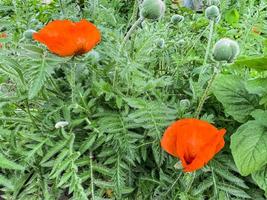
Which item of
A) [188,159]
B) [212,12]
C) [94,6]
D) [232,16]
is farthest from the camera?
[232,16]

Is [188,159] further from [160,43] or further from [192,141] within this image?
[160,43]

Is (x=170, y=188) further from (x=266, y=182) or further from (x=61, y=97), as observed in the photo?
(x=61, y=97)

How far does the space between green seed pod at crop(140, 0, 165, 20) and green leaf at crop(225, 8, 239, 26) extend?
2.93 ft

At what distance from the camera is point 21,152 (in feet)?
2.90

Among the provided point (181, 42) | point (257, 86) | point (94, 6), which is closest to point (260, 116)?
point (257, 86)

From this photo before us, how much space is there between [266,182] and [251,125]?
96mm

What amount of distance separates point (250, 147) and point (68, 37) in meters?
0.34

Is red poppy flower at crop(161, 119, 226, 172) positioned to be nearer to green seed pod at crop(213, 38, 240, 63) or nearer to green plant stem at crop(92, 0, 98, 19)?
green seed pod at crop(213, 38, 240, 63)

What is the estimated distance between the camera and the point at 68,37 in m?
0.83

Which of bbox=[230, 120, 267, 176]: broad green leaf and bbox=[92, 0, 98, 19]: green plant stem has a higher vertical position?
bbox=[92, 0, 98, 19]: green plant stem

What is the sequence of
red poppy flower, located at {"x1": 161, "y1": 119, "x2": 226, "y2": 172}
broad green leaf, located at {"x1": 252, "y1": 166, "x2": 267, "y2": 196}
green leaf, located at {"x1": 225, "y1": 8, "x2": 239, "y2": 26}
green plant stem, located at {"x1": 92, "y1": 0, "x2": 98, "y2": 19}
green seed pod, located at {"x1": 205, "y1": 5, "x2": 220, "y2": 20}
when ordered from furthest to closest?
green leaf, located at {"x1": 225, "y1": 8, "x2": 239, "y2": 26}, green plant stem, located at {"x1": 92, "y1": 0, "x2": 98, "y2": 19}, green seed pod, located at {"x1": 205, "y1": 5, "x2": 220, "y2": 20}, broad green leaf, located at {"x1": 252, "y1": 166, "x2": 267, "y2": 196}, red poppy flower, located at {"x1": 161, "y1": 119, "x2": 226, "y2": 172}

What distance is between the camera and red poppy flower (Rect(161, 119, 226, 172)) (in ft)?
2.51

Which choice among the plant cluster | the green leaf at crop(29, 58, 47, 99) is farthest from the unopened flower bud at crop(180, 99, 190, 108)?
the green leaf at crop(29, 58, 47, 99)

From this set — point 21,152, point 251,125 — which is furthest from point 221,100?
point 21,152
